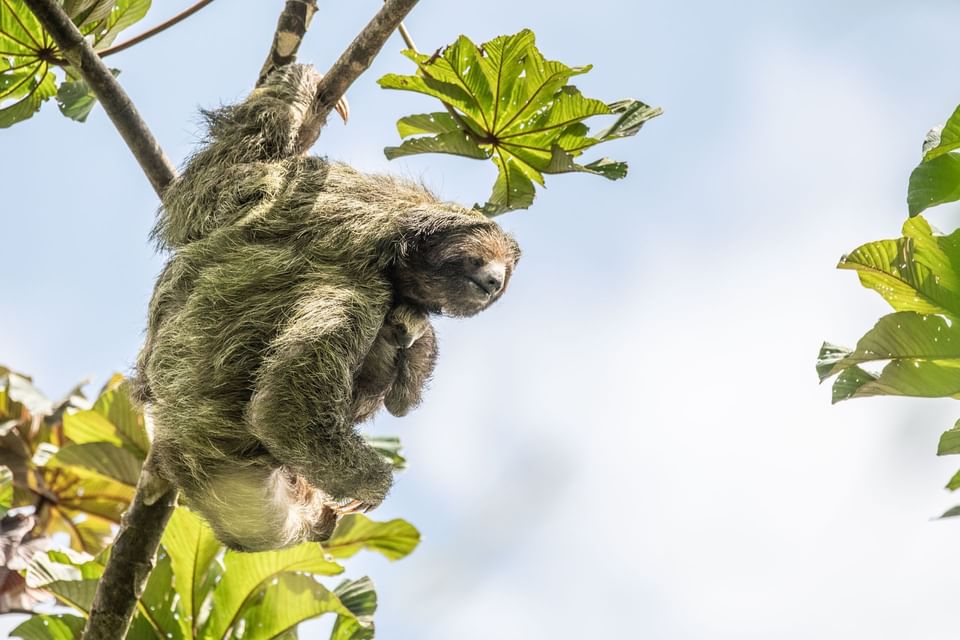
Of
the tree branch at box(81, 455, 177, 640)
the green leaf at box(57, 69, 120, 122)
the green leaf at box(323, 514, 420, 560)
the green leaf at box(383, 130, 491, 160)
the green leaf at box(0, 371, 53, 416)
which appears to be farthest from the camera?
the green leaf at box(0, 371, 53, 416)

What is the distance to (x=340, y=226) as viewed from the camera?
4590 mm

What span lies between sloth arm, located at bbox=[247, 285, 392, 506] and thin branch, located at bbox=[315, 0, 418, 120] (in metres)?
1.51

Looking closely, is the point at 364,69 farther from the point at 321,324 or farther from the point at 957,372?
the point at 957,372

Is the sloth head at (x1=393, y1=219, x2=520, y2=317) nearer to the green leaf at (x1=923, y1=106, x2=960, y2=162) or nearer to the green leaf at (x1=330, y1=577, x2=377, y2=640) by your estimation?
the green leaf at (x1=923, y1=106, x2=960, y2=162)

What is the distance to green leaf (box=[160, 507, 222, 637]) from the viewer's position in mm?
6324

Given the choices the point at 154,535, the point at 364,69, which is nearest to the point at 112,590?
the point at 154,535

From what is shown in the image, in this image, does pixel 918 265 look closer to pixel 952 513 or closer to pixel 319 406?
pixel 952 513

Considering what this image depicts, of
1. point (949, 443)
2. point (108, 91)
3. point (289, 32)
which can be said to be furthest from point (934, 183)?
point (108, 91)

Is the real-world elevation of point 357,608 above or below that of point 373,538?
below

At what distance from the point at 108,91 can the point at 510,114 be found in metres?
2.10

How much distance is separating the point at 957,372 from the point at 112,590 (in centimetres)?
429

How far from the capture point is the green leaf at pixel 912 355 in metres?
4.39

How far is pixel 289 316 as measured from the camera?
4.27 meters

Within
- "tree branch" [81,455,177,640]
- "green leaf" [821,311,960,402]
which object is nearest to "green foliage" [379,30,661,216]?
"green leaf" [821,311,960,402]
